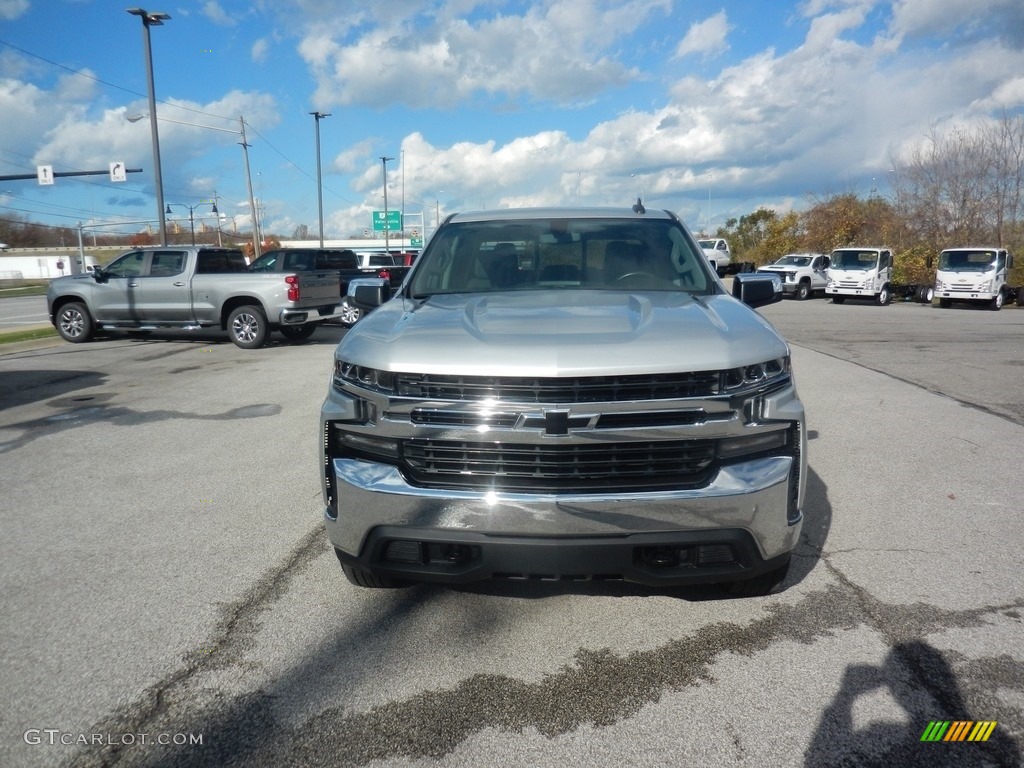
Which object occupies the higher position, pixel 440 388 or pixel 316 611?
pixel 440 388

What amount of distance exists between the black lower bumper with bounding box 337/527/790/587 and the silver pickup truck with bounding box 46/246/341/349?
1159 cm

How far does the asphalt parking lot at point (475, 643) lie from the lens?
249 cm

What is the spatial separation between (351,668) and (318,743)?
0.45m

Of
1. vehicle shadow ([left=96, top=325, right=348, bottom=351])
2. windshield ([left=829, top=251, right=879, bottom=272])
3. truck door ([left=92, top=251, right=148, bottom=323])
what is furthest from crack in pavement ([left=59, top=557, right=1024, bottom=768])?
windshield ([left=829, top=251, right=879, bottom=272])

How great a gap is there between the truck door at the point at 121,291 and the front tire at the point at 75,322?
1.00 feet

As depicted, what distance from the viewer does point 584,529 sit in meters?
2.72

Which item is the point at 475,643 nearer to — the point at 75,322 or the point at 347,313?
the point at 347,313

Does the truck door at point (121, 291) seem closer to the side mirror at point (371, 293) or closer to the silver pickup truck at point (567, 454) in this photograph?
the side mirror at point (371, 293)

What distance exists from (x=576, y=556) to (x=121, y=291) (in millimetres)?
14526

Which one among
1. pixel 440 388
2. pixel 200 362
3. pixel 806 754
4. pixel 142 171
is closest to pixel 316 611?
pixel 440 388

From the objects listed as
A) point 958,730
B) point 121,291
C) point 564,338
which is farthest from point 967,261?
point 564,338

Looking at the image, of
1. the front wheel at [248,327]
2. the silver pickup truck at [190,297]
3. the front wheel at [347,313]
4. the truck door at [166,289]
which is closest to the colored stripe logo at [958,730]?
the silver pickup truck at [190,297]

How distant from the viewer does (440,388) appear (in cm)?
282

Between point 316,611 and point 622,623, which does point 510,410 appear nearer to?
point 622,623
